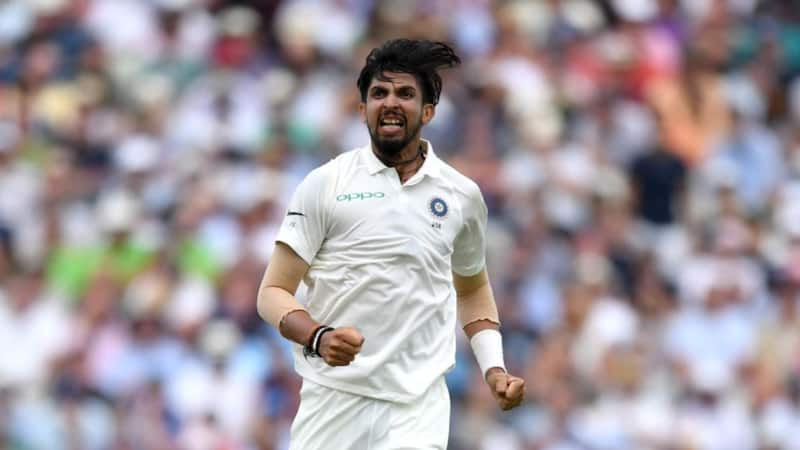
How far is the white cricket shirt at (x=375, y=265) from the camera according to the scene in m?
6.63

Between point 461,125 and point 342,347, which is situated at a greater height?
point 342,347

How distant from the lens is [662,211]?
13320mm

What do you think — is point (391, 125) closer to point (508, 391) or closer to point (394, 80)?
point (394, 80)

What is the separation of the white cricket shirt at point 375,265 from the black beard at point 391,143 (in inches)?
1.9

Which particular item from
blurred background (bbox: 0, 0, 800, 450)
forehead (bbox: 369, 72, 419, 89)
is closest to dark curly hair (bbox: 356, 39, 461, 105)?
forehead (bbox: 369, 72, 419, 89)

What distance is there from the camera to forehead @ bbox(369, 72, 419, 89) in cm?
668

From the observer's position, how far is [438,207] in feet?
22.1

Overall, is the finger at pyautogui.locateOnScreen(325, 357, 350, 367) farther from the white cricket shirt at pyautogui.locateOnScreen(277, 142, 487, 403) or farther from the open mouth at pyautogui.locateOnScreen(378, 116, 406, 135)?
the open mouth at pyautogui.locateOnScreen(378, 116, 406, 135)

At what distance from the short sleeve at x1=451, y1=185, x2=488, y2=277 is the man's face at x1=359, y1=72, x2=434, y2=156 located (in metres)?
0.36

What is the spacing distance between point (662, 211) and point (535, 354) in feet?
6.12

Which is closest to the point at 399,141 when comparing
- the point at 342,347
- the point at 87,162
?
the point at 342,347

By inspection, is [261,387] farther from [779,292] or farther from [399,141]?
[399,141]

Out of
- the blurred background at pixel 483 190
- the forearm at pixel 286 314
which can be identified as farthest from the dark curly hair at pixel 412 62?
the blurred background at pixel 483 190

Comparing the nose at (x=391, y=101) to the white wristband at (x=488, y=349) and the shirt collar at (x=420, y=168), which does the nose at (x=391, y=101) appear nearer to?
the shirt collar at (x=420, y=168)
